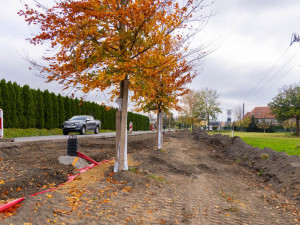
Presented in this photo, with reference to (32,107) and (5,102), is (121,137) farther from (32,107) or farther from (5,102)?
(32,107)

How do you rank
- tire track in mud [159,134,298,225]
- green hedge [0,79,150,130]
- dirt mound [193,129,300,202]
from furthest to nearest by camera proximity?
green hedge [0,79,150,130], dirt mound [193,129,300,202], tire track in mud [159,134,298,225]

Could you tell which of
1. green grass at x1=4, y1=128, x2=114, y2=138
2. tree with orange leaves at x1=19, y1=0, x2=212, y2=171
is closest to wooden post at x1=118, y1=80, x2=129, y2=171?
tree with orange leaves at x1=19, y1=0, x2=212, y2=171

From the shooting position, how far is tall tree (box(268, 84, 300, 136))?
133ft

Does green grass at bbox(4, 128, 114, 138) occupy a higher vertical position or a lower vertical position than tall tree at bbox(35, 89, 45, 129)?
lower

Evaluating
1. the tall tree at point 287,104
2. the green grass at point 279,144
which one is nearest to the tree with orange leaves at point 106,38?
the green grass at point 279,144

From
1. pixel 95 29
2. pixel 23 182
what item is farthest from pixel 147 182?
pixel 95 29

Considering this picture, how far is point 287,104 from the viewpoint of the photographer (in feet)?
138

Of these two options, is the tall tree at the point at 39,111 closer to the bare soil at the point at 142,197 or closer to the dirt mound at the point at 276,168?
the bare soil at the point at 142,197

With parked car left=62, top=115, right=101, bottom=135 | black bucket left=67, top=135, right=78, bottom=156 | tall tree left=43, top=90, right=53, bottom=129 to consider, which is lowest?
black bucket left=67, top=135, right=78, bottom=156

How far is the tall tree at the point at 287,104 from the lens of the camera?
40625mm

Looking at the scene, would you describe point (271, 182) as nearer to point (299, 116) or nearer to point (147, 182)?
point (147, 182)

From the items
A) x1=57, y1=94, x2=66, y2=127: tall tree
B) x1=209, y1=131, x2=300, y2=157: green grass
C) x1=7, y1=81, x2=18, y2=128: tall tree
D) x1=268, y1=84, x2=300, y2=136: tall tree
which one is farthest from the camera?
x1=268, y1=84, x2=300, y2=136: tall tree

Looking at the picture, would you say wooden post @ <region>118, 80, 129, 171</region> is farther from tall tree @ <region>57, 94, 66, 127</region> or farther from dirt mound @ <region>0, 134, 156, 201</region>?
tall tree @ <region>57, 94, 66, 127</region>

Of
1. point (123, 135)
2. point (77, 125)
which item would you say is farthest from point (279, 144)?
point (77, 125)
